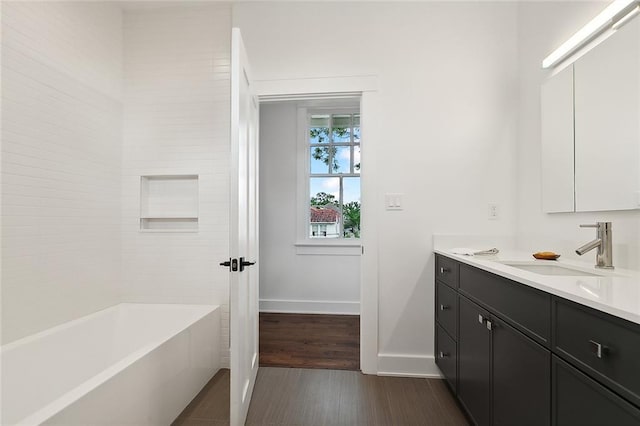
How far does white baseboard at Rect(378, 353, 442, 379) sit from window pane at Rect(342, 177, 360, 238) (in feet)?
5.79

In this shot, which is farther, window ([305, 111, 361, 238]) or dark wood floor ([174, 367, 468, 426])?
window ([305, 111, 361, 238])

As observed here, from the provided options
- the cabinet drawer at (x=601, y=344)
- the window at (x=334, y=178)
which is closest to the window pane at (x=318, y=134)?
the window at (x=334, y=178)

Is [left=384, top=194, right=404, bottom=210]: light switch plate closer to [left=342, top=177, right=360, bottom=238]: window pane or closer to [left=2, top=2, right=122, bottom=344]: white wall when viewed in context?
[left=342, top=177, right=360, bottom=238]: window pane

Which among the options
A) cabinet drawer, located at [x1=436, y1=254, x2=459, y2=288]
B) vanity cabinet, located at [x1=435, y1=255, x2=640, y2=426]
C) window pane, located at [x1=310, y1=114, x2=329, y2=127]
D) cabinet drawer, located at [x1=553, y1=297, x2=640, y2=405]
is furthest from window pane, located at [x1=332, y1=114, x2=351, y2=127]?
cabinet drawer, located at [x1=553, y1=297, x2=640, y2=405]

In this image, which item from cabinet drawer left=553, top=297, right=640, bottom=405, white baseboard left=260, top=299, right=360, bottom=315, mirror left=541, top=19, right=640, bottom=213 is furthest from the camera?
white baseboard left=260, top=299, right=360, bottom=315

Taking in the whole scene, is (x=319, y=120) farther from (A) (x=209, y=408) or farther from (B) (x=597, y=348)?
(B) (x=597, y=348)

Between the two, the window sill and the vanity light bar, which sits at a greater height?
the vanity light bar

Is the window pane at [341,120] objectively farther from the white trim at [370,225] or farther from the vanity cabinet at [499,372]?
the vanity cabinet at [499,372]

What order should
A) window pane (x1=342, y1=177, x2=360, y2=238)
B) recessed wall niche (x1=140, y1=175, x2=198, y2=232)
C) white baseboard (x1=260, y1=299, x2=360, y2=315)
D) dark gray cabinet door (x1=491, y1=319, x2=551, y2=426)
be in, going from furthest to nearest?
window pane (x1=342, y1=177, x2=360, y2=238)
white baseboard (x1=260, y1=299, x2=360, y2=315)
recessed wall niche (x1=140, y1=175, x2=198, y2=232)
dark gray cabinet door (x1=491, y1=319, x2=551, y2=426)

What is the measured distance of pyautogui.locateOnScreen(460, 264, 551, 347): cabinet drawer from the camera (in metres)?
0.96

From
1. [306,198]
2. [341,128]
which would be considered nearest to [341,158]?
[341,128]

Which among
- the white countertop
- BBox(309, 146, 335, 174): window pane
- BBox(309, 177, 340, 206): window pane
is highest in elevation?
BBox(309, 146, 335, 174): window pane

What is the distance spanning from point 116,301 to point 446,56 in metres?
3.17

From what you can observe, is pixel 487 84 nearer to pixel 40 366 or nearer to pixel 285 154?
pixel 285 154
